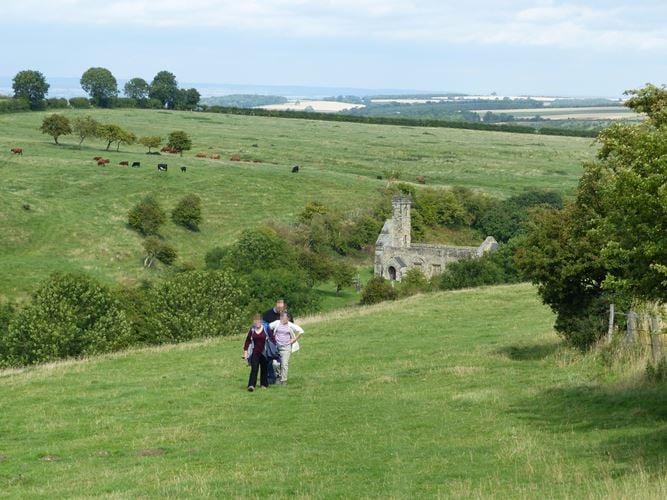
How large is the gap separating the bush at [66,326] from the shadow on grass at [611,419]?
35.6m

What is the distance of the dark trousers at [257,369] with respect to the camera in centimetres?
2506

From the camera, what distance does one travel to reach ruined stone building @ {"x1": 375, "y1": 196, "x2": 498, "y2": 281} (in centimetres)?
9550

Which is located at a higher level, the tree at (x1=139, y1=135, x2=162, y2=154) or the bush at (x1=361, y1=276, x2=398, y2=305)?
the tree at (x1=139, y1=135, x2=162, y2=154)

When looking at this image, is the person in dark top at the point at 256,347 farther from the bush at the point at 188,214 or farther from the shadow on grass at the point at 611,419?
the bush at the point at 188,214

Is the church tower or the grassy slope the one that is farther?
the church tower

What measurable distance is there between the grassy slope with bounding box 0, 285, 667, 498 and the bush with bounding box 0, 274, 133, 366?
19880 millimetres

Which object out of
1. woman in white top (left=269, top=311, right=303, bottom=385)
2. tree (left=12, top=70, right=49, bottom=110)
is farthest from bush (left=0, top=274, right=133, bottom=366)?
tree (left=12, top=70, right=49, bottom=110)

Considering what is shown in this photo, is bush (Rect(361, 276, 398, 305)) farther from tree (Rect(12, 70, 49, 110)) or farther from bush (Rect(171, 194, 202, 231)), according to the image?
tree (Rect(12, 70, 49, 110))

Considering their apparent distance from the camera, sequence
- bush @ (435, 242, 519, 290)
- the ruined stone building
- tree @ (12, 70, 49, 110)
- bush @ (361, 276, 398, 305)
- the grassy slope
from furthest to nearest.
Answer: tree @ (12, 70, 49, 110) → the ruined stone building → bush @ (361, 276, 398, 305) → bush @ (435, 242, 519, 290) → the grassy slope

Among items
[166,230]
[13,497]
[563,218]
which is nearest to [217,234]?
[166,230]

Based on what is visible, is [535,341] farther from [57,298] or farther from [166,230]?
[166,230]

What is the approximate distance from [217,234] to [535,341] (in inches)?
3002

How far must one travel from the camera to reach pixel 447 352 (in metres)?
32.0

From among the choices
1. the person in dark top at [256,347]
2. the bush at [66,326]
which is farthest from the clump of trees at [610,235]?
the bush at [66,326]
